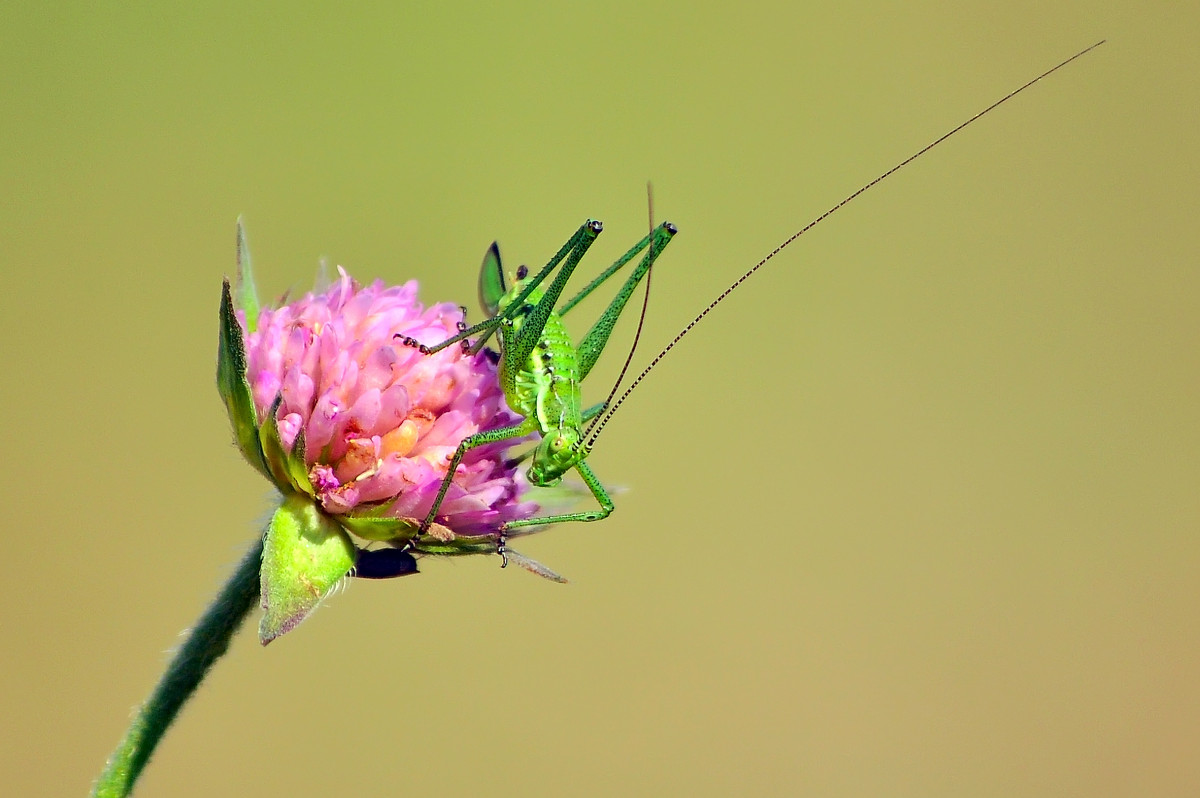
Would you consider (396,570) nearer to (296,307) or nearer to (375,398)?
(375,398)

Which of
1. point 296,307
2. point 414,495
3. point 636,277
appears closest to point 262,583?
point 414,495

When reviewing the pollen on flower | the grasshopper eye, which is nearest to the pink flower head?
the pollen on flower

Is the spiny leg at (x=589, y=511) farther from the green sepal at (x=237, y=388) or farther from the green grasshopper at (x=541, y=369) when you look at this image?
the green sepal at (x=237, y=388)

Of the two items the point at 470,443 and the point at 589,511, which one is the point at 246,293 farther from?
the point at 589,511

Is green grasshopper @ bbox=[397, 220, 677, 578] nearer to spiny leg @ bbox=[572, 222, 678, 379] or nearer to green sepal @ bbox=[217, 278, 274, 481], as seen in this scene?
spiny leg @ bbox=[572, 222, 678, 379]

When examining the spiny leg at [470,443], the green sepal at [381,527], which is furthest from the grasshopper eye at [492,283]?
the green sepal at [381,527]

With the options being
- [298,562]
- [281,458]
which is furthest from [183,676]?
[281,458]

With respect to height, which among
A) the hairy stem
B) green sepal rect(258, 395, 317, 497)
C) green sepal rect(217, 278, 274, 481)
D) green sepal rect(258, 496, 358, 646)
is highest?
green sepal rect(217, 278, 274, 481)
